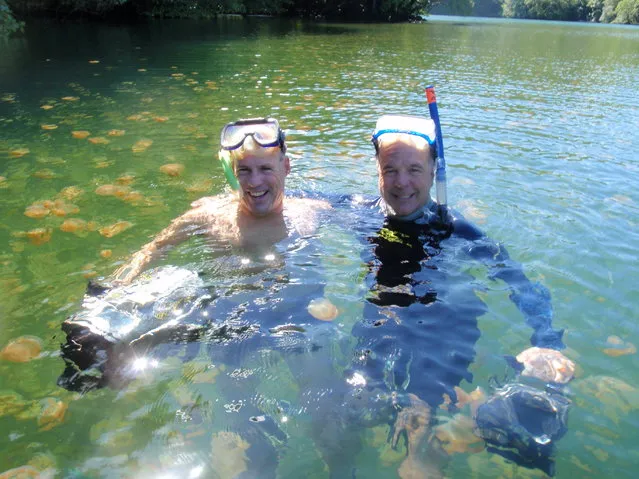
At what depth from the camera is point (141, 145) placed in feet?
30.7

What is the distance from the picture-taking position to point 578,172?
8.29m

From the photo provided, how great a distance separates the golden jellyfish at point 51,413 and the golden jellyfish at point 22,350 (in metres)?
0.59

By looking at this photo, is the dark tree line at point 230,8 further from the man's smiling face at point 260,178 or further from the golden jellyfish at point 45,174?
the man's smiling face at point 260,178

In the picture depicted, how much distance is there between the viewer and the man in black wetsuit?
142 inches

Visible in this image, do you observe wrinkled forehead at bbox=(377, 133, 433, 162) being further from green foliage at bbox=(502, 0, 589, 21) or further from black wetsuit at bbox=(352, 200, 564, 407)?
green foliage at bbox=(502, 0, 589, 21)

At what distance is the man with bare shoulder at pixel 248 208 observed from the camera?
16.2 feet

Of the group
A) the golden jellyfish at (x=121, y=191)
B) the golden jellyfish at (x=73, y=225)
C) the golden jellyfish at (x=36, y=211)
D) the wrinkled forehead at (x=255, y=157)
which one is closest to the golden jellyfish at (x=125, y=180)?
the golden jellyfish at (x=121, y=191)

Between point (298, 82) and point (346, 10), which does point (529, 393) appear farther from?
point (346, 10)

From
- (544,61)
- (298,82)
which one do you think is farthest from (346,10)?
(298,82)

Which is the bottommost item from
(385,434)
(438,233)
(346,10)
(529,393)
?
(385,434)

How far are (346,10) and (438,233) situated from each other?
5696 cm

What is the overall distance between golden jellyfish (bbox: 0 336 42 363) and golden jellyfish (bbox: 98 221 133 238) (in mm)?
2023

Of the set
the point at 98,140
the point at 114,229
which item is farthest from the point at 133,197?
the point at 98,140

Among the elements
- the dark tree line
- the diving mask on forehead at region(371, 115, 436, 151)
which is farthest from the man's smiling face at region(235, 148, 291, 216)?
the dark tree line
